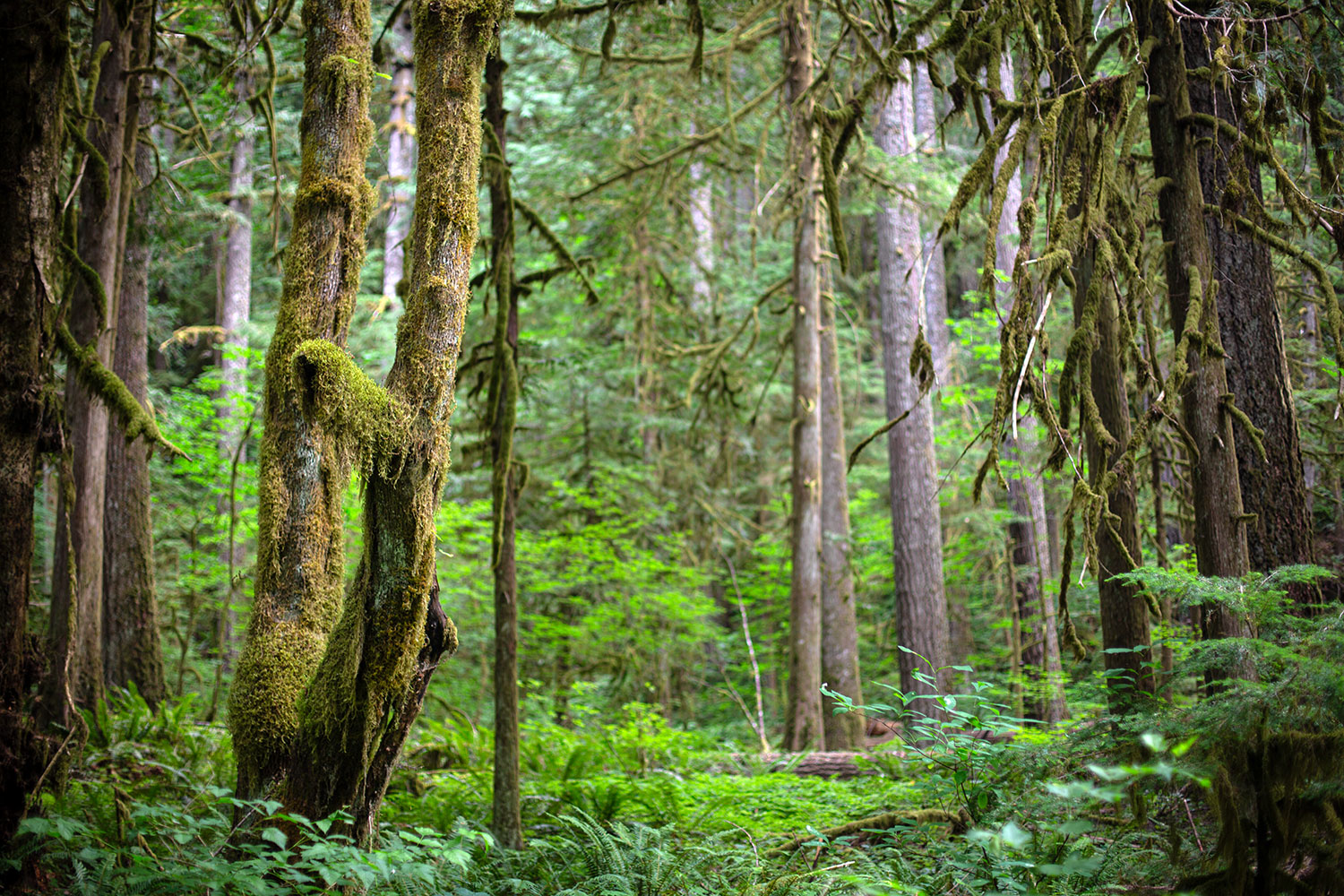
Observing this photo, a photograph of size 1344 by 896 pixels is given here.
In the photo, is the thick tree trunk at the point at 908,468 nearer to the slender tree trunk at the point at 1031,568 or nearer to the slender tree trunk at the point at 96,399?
the slender tree trunk at the point at 1031,568

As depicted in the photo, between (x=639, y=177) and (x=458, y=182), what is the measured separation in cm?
779

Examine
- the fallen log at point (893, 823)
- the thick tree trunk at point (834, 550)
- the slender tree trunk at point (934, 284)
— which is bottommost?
the fallen log at point (893, 823)

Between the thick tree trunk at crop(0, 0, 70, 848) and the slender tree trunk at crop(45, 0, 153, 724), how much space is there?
5.48 feet

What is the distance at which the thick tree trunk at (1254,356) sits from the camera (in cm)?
477

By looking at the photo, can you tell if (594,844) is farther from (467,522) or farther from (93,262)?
(467,522)

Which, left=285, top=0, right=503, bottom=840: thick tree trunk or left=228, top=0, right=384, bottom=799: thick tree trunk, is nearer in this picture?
left=285, top=0, right=503, bottom=840: thick tree trunk

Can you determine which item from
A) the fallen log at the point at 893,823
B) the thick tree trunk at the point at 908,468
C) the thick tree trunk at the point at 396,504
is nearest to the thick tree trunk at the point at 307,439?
the thick tree trunk at the point at 396,504

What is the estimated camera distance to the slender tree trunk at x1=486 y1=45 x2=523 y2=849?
535 cm

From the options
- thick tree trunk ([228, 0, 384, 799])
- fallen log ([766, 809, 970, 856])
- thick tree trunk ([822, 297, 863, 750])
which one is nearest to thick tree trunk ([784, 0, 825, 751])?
thick tree trunk ([822, 297, 863, 750])

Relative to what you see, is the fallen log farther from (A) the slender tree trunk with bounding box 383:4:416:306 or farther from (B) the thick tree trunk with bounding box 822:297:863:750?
(A) the slender tree trunk with bounding box 383:4:416:306

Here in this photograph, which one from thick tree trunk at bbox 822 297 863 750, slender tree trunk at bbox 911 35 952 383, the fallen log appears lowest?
the fallen log

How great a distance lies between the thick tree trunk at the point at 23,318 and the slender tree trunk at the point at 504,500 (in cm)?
228

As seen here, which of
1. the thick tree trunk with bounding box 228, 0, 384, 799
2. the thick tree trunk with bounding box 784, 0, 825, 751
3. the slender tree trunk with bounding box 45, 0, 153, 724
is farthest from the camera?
the thick tree trunk with bounding box 784, 0, 825, 751

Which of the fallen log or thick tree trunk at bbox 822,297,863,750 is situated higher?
thick tree trunk at bbox 822,297,863,750
